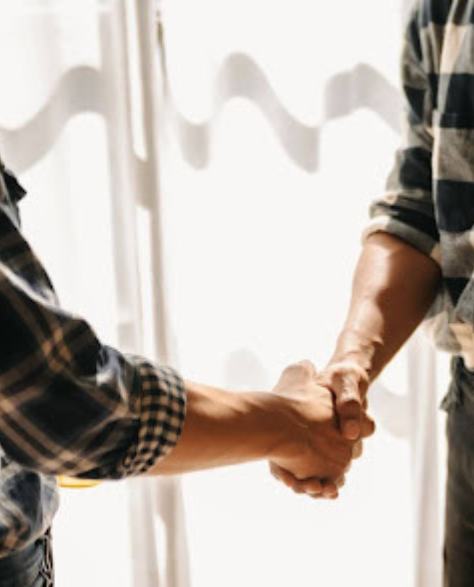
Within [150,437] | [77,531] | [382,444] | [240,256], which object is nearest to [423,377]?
[382,444]

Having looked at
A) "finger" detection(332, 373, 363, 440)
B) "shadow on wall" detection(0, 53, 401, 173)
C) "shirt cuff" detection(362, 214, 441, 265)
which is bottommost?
"finger" detection(332, 373, 363, 440)

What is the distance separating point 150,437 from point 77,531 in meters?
0.92

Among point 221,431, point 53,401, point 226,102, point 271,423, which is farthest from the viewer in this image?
point 226,102

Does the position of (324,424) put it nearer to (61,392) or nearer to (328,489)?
(328,489)

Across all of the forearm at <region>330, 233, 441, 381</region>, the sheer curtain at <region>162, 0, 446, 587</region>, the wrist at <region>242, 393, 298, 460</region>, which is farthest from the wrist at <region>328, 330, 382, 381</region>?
the sheer curtain at <region>162, 0, 446, 587</region>

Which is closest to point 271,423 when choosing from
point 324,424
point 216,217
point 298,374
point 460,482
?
point 324,424

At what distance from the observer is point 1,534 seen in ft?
2.57

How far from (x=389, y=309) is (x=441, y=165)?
0.79 feet

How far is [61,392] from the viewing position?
2.55 feet

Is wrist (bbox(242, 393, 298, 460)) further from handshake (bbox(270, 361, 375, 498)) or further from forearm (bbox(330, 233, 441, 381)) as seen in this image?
forearm (bbox(330, 233, 441, 381))

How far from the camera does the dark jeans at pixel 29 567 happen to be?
0.82 m

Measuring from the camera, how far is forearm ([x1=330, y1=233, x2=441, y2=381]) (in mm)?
1332

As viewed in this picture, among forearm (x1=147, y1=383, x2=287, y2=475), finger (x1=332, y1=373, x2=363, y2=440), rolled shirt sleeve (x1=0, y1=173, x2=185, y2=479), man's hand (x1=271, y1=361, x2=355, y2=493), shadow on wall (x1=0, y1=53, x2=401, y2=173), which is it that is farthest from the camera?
shadow on wall (x1=0, y1=53, x2=401, y2=173)

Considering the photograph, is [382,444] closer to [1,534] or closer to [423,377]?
[423,377]
